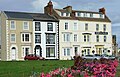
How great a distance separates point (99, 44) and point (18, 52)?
2105 cm

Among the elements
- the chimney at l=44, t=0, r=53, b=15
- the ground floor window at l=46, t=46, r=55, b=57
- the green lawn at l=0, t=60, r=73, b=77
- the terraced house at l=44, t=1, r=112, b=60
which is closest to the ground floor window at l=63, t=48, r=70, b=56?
the terraced house at l=44, t=1, r=112, b=60

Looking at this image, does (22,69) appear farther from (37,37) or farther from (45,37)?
(45,37)

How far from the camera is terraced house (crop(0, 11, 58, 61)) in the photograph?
65000 mm

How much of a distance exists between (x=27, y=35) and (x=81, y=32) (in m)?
13.9

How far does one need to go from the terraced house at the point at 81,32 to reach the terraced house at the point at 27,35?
2292mm

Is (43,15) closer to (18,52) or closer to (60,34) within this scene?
(60,34)

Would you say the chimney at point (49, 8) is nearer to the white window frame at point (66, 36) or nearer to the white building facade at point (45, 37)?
the white building facade at point (45, 37)

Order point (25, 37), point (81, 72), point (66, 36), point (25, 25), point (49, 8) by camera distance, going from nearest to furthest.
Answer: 1. point (81, 72)
2. point (25, 37)
3. point (25, 25)
4. point (66, 36)
5. point (49, 8)

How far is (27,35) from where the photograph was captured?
66.6 meters

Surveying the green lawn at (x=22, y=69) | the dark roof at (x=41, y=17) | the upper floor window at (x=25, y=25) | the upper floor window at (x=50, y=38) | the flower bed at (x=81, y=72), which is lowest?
the green lawn at (x=22, y=69)

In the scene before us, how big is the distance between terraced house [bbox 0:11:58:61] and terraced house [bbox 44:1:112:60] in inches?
90.3

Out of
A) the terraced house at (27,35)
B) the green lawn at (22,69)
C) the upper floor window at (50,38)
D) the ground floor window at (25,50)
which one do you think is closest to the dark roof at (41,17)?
the terraced house at (27,35)

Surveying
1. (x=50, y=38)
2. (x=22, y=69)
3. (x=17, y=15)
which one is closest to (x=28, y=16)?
(x=17, y=15)

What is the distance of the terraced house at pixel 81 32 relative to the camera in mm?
71312
